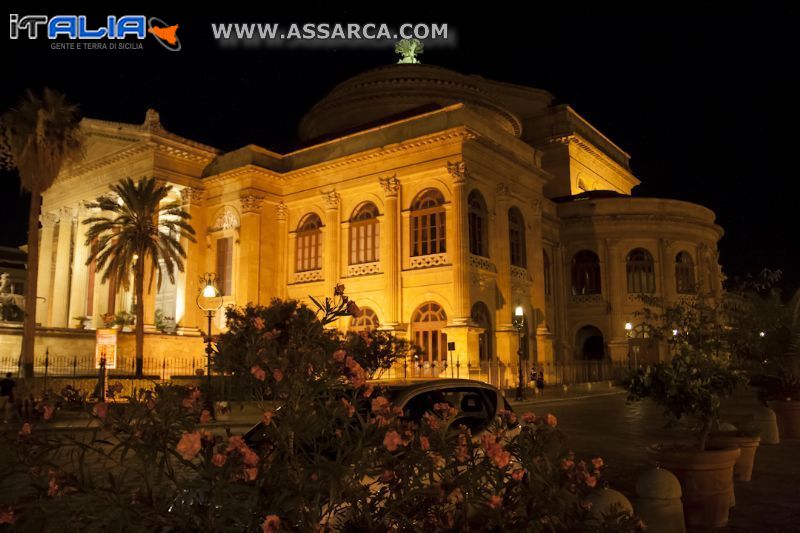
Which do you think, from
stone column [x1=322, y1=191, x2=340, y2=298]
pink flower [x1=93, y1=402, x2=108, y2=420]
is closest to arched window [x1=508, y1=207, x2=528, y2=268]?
stone column [x1=322, y1=191, x2=340, y2=298]

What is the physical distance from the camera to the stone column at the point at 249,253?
3388 centimetres

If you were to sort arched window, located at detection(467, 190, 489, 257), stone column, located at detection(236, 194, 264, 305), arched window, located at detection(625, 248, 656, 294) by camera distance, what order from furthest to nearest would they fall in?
arched window, located at detection(625, 248, 656, 294), stone column, located at detection(236, 194, 264, 305), arched window, located at detection(467, 190, 489, 257)

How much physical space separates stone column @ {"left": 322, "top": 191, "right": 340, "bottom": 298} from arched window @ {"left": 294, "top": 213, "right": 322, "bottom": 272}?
3.70 ft

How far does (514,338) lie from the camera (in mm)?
30109

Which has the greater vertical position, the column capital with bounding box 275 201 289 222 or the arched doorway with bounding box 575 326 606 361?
the column capital with bounding box 275 201 289 222

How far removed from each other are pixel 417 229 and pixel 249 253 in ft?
31.3

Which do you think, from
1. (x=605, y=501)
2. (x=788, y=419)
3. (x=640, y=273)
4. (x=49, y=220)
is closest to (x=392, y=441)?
(x=605, y=501)

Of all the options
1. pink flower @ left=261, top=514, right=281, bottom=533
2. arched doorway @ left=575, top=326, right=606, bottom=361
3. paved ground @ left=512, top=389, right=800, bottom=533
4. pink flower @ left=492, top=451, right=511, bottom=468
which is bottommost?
paved ground @ left=512, top=389, right=800, bottom=533

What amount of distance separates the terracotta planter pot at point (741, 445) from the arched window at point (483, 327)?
64.6ft

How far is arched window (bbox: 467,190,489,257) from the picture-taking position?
1179 inches

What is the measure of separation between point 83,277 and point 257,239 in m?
12.0

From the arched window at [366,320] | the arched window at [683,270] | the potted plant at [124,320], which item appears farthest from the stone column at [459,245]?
the arched window at [683,270]

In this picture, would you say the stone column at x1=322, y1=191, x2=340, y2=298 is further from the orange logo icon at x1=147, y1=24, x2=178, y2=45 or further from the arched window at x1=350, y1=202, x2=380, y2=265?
the orange logo icon at x1=147, y1=24, x2=178, y2=45

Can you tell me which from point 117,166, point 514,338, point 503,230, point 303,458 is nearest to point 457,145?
point 503,230
